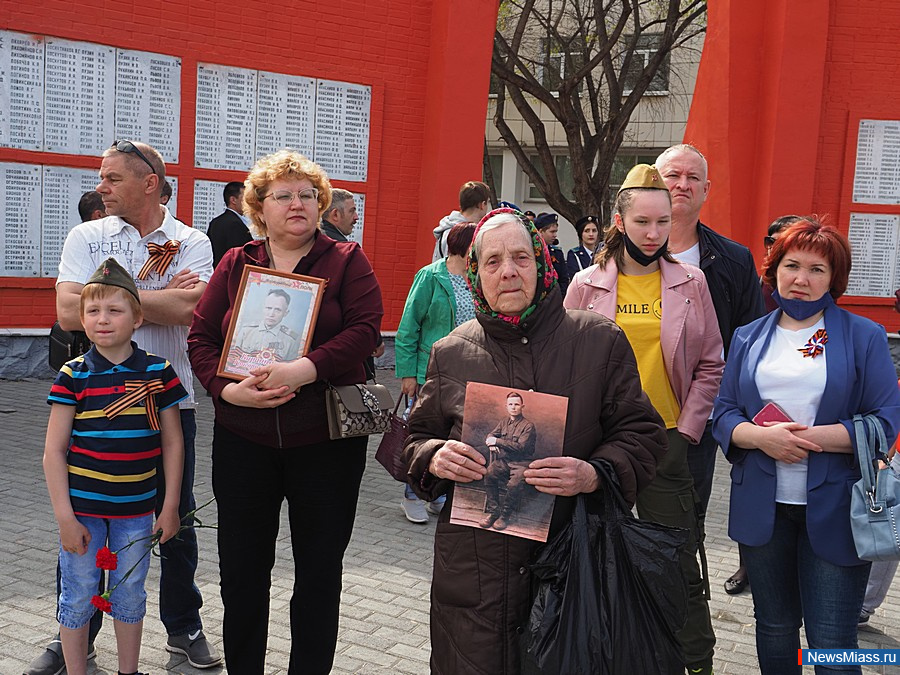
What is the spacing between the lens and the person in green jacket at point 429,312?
19.1ft

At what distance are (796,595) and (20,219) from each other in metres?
8.90

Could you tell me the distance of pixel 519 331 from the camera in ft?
8.73

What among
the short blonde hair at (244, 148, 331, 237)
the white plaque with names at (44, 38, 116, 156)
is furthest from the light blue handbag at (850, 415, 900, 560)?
the white plaque with names at (44, 38, 116, 156)

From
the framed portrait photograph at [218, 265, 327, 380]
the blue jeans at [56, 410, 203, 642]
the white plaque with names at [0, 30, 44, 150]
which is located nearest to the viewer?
the framed portrait photograph at [218, 265, 327, 380]

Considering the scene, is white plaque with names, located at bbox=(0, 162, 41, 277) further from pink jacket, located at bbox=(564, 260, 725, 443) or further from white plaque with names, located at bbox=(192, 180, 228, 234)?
pink jacket, located at bbox=(564, 260, 725, 443)

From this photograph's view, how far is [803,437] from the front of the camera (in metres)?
3.10

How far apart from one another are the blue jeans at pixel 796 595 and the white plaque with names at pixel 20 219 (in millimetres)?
8621

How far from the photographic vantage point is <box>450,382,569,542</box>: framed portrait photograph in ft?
8.32

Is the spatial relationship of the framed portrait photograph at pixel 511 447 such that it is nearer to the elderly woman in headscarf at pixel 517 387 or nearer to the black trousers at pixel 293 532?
the elderly woman in headscarf at pixel 517 387

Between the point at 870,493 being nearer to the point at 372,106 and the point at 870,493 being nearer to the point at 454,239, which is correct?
the point at 454,239

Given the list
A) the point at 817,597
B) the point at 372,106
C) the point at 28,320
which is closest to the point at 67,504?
the point at 817,597

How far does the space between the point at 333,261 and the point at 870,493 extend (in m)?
2.08

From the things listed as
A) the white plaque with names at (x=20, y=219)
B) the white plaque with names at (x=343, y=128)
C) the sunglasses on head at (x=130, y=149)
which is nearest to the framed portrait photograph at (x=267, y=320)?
the sunglasses on head at (x=130, y=149)

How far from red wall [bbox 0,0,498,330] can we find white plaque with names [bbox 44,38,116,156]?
54cm
